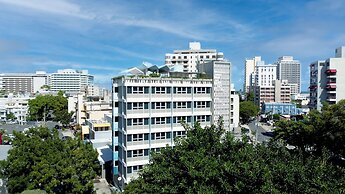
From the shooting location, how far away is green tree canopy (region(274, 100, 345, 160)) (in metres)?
20.2

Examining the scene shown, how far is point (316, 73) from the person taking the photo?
185 feet

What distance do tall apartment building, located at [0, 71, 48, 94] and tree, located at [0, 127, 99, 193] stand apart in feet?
473

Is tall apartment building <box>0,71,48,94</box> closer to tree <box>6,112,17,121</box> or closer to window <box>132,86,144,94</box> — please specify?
tree <box>6,112,17,121</box>

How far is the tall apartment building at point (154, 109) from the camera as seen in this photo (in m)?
23.2

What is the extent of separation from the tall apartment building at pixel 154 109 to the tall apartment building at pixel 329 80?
34.6 metres

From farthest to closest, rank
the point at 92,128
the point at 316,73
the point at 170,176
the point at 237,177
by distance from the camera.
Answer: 1. the point at 316,73
2. the point at 92,128
3. the point at 170,176
4. the point at 237,177

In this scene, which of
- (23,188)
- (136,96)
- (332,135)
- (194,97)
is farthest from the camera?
(194,97)

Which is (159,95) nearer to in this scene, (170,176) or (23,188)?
(23,188)

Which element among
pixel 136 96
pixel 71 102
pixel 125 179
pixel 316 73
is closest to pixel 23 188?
pixel 125 179

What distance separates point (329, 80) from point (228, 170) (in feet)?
→ 171

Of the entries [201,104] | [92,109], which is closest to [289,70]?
[92,109]

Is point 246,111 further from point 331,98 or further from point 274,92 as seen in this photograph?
point 274,92

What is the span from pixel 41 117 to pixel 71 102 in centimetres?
797

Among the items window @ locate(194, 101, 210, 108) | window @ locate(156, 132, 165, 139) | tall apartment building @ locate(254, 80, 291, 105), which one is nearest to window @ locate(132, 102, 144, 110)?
window @ locate(156, 132, 165, 139)
